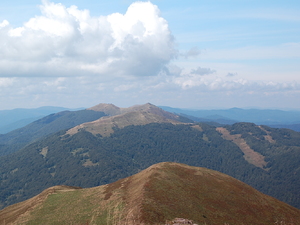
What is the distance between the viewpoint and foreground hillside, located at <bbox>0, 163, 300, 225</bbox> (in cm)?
4941

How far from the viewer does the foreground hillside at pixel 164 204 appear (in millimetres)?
49406

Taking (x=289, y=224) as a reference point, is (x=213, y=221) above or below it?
above

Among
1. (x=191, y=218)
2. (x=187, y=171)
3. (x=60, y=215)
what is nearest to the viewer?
(x=191, y=218)

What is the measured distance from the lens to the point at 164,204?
5250cm

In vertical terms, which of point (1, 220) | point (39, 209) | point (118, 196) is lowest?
point (1, 220)

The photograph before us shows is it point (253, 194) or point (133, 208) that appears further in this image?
point (253, 194)

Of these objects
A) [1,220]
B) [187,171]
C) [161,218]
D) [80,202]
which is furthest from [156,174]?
[1,220]

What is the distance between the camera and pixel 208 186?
72.6 m

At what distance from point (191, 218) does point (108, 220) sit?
56.0 feet

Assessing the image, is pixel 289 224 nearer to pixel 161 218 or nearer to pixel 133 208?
pixel 161 218

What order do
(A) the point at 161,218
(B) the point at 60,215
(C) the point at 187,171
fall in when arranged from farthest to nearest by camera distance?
1. (C) the point at 187,171
2. (B) the point at 60,215
3. (A) the point at 161,218

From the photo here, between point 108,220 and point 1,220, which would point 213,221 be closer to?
point 108,220

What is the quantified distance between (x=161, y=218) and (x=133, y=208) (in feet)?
24.6

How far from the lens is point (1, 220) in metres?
71.2
